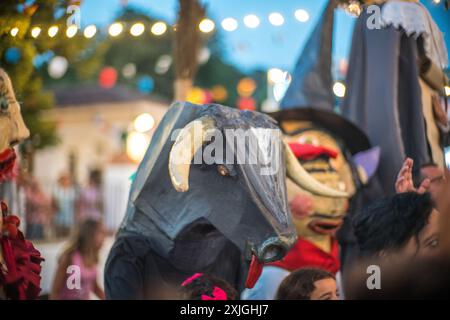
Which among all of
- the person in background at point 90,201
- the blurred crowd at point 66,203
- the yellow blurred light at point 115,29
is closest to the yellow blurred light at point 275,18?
the yellow blurred light at point 115,29

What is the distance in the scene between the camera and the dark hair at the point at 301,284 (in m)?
2.14

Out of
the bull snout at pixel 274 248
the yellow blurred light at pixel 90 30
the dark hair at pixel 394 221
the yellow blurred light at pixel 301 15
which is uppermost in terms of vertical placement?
the yellow blurred light at pixel 301 15

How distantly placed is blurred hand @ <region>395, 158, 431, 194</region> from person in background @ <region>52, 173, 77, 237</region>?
14.9 ft

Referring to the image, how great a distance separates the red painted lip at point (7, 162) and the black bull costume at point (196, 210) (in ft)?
1.27

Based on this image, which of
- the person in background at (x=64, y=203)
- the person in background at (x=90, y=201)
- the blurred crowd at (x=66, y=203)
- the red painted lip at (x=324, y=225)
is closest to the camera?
the red painted lip at (x=324, y=225)

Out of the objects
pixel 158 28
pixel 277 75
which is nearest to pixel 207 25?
pixel 158 28

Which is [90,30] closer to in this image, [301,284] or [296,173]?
[296,173]

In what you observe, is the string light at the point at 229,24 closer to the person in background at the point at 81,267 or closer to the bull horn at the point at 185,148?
the bull horn at the point at 185,148

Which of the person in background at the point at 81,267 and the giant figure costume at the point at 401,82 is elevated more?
the giant figure costume at the point at 401,82

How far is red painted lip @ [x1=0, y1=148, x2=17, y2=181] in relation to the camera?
215 cm

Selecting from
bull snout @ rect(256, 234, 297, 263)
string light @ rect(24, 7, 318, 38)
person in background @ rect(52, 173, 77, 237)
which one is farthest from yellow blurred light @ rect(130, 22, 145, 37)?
person in background @ rect(52, 173, 77, 237)
